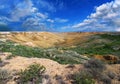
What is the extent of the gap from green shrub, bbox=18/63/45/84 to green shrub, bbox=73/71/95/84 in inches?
78.8

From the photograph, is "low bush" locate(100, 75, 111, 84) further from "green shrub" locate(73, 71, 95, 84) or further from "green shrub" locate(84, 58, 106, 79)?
"green shrub" locate(73, 71, 95, 84)

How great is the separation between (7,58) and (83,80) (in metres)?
6.87

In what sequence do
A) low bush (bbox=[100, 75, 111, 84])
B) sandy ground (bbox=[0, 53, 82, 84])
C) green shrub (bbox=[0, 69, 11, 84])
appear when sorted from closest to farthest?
low bush (bbox=[100, 75, 111, 84]) → sandy ground (bbox=[0, 53, 82, 84]) → green shrub (bbox=[0, 69, 11, 84])

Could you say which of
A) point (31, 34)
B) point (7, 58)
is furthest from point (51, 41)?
point (7, 58)

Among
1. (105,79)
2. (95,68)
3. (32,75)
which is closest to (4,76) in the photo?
(32,75)

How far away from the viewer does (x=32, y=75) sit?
12953 millimetres

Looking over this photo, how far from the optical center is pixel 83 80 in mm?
12164

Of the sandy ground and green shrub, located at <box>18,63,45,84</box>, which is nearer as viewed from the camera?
green shrub, located at <box>18,63,45,84</box>

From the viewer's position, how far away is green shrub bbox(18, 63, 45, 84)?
1283 cm

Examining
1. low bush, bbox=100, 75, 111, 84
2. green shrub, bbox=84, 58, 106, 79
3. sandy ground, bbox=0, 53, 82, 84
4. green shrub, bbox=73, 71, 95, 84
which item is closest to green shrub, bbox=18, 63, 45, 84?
sandy ground, bbox=0, 53, 82, 84

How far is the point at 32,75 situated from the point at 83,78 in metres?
2.87

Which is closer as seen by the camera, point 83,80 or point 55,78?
point 83,80

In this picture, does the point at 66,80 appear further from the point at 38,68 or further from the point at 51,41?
the point at 51,41

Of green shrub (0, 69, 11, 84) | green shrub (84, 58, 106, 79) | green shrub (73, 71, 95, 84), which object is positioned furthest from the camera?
green shrub (0, 69, 11, 84)
